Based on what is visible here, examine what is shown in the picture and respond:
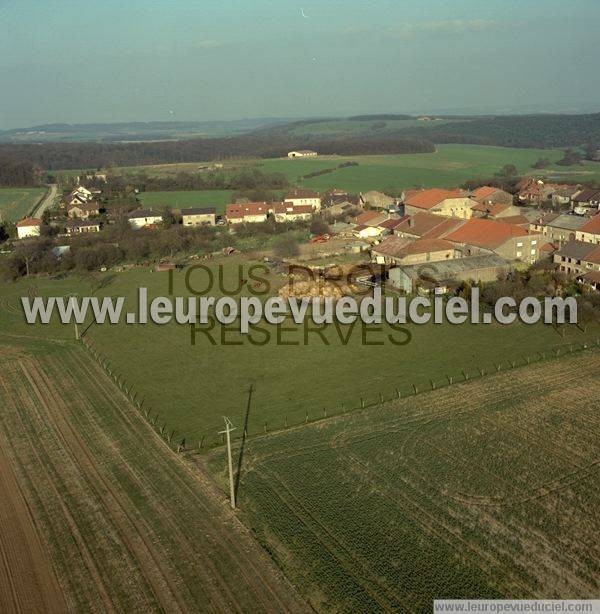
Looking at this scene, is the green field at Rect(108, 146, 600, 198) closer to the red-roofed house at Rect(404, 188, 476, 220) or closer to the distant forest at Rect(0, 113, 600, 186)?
the distant forest at Rect(0, 113, 600, 186)

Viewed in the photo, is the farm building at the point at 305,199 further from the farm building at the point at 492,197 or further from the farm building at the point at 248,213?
the farm building at the point at 492,197

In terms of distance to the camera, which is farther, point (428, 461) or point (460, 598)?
point (428, 461)

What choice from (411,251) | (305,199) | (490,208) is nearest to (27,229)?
(305,199)

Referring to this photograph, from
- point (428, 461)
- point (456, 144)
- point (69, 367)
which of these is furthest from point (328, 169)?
point (428, 461)

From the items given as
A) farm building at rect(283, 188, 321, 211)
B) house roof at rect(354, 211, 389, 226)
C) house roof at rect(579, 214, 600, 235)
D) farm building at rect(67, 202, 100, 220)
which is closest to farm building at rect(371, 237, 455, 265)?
house roof at rect(579, 214, 600, 235)

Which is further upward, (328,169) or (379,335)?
(328,169)

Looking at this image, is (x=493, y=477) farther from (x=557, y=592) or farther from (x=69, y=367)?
(x=69, y=367)

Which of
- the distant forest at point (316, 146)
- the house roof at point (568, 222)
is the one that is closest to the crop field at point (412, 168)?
the distant forest at point (316, 146)
